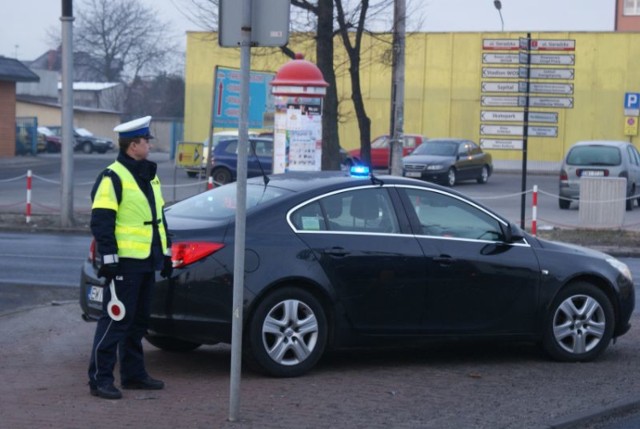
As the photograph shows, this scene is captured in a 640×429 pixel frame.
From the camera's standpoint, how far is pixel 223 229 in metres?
7.83

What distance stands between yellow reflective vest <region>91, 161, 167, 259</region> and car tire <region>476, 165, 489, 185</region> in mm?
34448

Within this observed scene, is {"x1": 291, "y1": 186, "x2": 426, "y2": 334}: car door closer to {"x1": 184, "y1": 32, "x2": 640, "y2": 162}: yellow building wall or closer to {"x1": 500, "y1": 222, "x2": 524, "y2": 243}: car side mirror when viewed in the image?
{"x1": 500, "y1": 222, "x2": 524, "y2": 243}: car side mirror

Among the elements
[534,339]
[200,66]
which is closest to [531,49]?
[534,339]

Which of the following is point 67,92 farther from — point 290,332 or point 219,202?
point 290,332

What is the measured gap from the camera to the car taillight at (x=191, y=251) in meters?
7.68

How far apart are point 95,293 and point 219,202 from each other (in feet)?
3.81

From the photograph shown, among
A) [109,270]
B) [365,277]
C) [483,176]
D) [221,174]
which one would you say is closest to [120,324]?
[109,270]

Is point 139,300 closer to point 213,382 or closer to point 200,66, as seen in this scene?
point 213,382

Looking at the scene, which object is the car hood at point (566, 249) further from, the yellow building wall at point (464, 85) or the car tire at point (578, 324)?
the yellow building wall at point (464, 85)

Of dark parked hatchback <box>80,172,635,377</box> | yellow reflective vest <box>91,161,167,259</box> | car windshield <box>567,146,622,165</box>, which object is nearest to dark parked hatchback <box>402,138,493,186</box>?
car windshield <box>567,146,622,165</box>

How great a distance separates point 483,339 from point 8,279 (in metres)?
7.23

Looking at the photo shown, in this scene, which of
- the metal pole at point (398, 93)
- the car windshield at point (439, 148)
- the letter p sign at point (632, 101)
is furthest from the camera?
the letter p sign at point (632, 101)

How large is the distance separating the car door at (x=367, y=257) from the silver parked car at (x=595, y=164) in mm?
19828

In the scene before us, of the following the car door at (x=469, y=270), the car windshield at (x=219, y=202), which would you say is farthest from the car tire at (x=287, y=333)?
the car door at (x=469, y=270)
